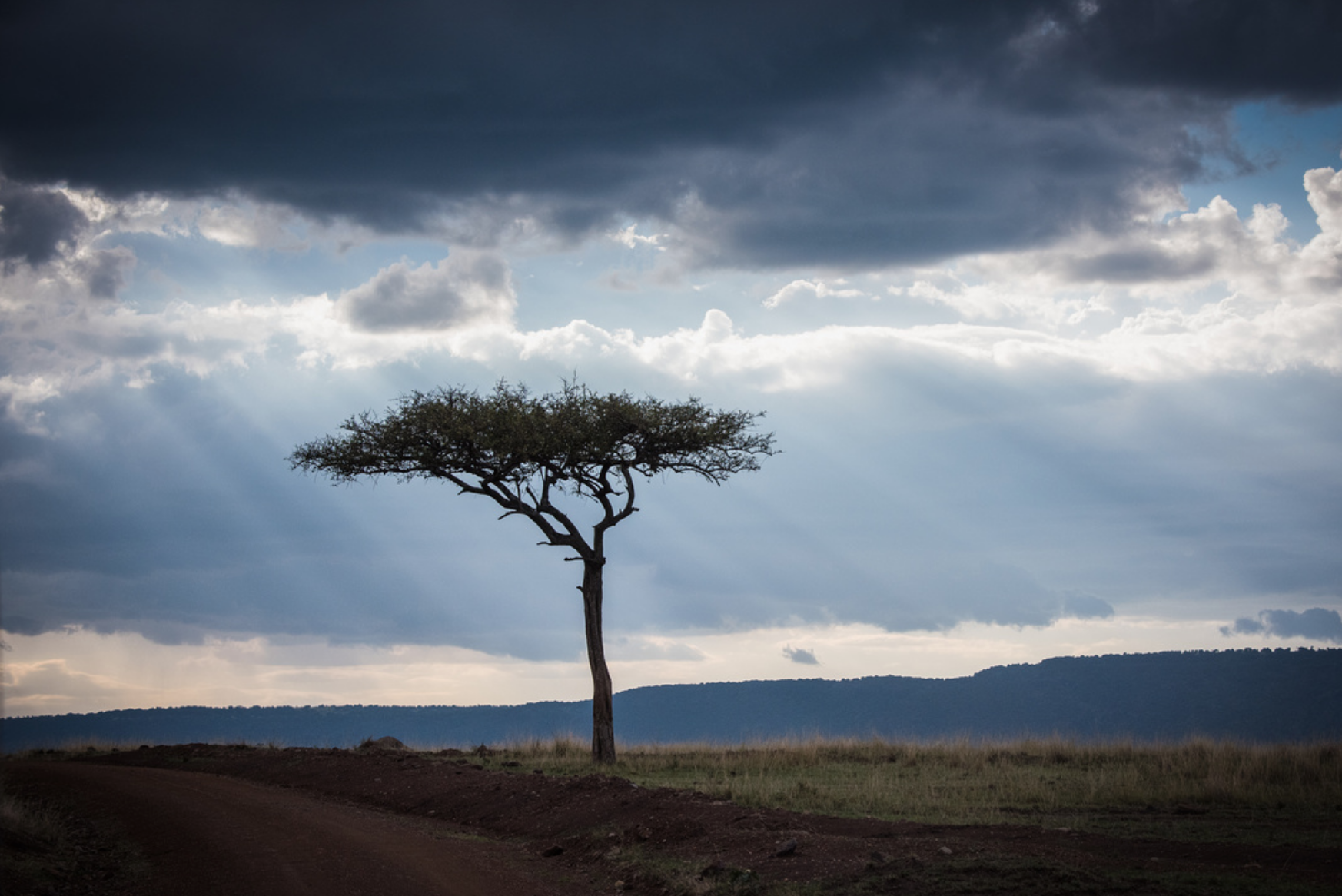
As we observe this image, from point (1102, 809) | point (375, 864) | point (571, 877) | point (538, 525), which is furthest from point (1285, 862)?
point (538, 525)

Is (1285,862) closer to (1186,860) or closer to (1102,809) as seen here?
(1186,860)

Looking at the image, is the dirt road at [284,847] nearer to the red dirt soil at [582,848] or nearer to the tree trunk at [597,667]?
the red dirt soil at [582,848]

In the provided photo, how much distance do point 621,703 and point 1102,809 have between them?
156 metres

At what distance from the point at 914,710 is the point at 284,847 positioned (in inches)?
5443

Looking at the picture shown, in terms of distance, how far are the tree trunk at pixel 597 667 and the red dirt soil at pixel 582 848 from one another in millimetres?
6786

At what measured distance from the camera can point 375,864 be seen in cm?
1302

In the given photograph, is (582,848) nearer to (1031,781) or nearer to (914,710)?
(1031,781)

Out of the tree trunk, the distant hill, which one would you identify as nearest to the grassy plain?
the tree trunk

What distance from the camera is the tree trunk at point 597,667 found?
2720cm

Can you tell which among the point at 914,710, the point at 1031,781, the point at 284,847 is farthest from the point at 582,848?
the point at 914,710

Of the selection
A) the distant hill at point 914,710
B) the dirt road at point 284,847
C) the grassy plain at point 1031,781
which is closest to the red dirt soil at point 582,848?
the dirt road at point 284,847

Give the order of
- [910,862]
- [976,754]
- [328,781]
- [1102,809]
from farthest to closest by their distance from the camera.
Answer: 1. [976,754]
2. [328,781]
3. [1102,809]
4. [910,862]

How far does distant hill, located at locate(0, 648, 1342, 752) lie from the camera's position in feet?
349

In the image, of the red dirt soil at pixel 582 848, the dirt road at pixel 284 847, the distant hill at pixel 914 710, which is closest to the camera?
the red dirt soil at pixel 582 848
